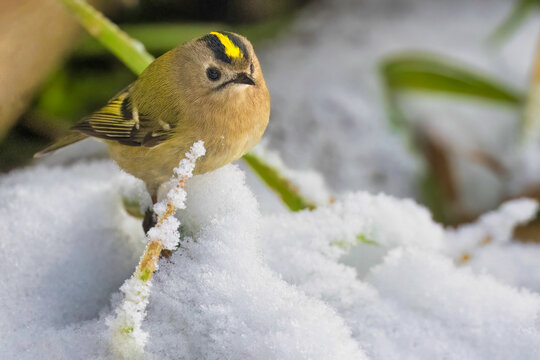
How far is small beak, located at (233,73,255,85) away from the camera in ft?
2.61

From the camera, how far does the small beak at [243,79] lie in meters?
0.80

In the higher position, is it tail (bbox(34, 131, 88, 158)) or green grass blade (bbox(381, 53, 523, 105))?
green grass blade (bbox(381, 53, 523, 105))

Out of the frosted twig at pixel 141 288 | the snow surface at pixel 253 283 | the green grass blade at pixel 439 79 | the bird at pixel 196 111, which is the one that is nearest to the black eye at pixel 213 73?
the bird at pixel 196 111

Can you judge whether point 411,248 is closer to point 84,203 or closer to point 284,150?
point 84,203

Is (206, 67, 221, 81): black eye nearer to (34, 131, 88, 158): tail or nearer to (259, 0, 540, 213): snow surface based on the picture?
(34, 131, 88, 158): tail

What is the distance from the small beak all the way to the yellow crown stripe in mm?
27

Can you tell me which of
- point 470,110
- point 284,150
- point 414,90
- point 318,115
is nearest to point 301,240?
point 284,150

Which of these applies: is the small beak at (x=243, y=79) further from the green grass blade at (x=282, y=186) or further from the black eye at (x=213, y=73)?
the green grass blade at (x=282, y=186)

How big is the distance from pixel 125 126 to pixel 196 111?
0.45ft

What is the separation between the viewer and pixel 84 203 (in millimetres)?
860

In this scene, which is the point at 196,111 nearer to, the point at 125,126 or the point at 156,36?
the point at 125,126

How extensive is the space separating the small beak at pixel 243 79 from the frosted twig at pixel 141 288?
0.23m

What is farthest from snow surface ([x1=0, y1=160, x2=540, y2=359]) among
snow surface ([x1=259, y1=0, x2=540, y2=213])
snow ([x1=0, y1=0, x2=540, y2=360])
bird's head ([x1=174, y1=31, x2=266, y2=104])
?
snow surface ([x1=259, y1=0, x2=540, y2=213])

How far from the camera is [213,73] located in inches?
32.4
